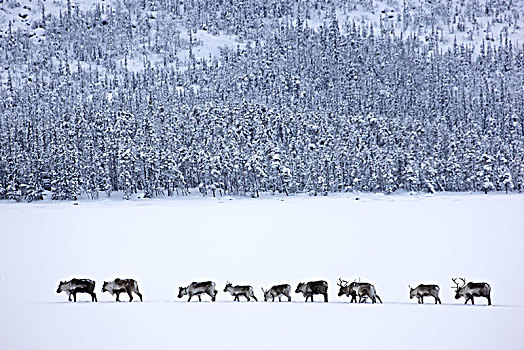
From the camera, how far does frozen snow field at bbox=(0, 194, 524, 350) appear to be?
35.1ft

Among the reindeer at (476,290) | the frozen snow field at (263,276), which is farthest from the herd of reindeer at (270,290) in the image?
the frozen snow field at (263,276)

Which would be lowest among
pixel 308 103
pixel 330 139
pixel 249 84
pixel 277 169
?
pixel 277 169

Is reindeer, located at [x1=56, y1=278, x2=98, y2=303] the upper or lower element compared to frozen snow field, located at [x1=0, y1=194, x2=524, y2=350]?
upper

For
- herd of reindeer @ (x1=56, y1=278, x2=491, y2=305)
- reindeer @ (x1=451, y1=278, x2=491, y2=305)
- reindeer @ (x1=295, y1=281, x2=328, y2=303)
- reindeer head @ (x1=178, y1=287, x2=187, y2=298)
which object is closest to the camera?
reindeer @ (x1=451, y1=278, x2=491, y2=305)

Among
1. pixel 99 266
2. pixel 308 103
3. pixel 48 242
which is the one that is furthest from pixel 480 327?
pixel 308 103

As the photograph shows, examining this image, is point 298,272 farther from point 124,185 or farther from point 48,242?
point 124,185

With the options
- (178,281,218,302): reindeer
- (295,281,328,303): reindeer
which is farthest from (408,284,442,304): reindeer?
(178,281,218,302): reindeer

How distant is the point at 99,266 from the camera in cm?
2256

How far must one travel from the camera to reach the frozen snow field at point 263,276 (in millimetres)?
10711

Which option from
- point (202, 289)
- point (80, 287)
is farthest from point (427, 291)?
point (80, 287)

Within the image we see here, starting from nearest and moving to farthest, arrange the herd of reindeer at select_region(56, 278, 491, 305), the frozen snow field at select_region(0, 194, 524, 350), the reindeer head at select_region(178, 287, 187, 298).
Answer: the frozen snow field at select_region(0, 194, 524, 350) → the herd of reindeer at select_region(56, 278, 491, 305) → the reindeer head at select_region(178, 287, 187, 298)

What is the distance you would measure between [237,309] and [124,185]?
3284 inches

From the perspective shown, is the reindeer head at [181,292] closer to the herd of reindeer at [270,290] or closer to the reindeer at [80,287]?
the herd of reindeer at [270,290]

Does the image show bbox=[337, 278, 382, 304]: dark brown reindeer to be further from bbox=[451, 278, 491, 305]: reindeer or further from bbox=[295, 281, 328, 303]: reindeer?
bbox=[451, 278, 491, 305]: reindeer
